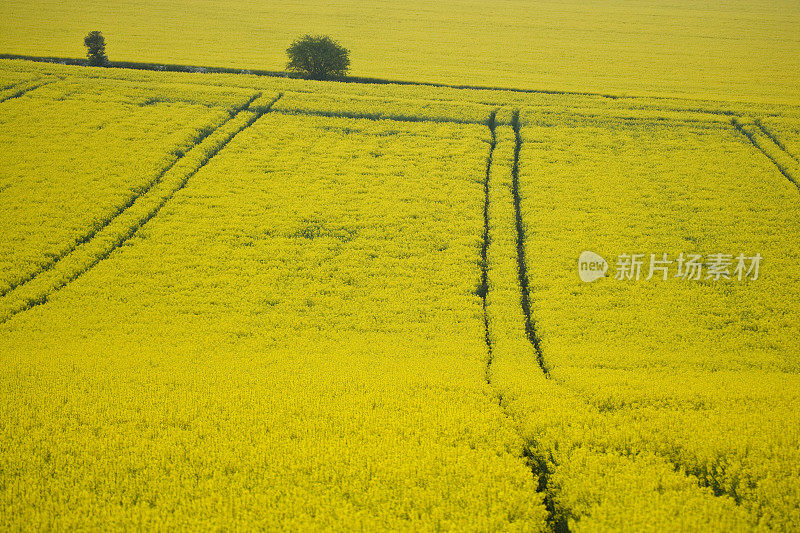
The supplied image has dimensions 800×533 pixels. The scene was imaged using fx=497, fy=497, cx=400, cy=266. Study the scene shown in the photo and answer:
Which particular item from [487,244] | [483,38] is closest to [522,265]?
[487,244]

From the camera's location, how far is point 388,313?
685 inches

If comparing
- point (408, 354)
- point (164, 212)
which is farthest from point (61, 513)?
point (164, 212)

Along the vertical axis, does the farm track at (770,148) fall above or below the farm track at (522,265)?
above

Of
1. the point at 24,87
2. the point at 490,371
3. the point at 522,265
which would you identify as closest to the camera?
the point at 490,371

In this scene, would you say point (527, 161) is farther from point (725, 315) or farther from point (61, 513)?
point (61, 513)

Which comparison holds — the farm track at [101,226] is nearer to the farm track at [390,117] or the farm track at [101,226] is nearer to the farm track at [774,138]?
the farm track at [390,117]

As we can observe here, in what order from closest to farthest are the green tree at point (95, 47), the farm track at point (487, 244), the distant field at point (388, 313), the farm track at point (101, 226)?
the distant field at point (388, 313) < the farm track at point (487, 244) < the farm track at point (101, 226) < the green tree at point (95, 47)

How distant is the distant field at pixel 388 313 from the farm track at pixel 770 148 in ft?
0.86

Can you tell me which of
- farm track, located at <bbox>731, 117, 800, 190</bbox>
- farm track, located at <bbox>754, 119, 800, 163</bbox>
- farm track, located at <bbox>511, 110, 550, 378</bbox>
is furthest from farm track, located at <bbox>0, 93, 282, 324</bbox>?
farm track, located at <bbox>754, 119, 800, 163</bbox>

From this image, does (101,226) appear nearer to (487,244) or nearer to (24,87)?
(487,244)

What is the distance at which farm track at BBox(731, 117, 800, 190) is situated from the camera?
2562cm

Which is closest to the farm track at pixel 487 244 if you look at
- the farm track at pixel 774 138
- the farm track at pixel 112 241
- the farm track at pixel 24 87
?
the farm track at pixel 112 241

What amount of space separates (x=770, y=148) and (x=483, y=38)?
128 feet

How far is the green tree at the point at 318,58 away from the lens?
4097 cm
